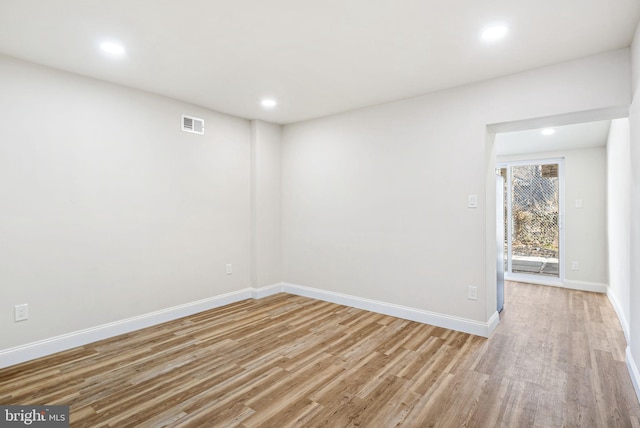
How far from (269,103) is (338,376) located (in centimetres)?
302

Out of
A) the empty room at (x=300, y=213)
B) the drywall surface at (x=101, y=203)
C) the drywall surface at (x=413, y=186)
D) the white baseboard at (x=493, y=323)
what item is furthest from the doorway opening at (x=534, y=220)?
the drywall surface at (x=101, y=203)

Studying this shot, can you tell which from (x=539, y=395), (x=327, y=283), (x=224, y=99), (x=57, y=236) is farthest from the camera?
(x=327, y=283)

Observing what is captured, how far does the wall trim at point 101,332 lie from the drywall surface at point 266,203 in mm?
642

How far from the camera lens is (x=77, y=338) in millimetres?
3045

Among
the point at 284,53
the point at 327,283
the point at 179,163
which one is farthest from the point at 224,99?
the point at 327,283

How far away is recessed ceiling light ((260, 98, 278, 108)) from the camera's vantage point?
12.6ft

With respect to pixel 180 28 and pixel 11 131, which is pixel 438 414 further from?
pixel 11 131

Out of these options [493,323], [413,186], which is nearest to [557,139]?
[413,186]

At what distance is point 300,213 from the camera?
4.85 m

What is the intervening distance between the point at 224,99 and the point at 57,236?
214 cm

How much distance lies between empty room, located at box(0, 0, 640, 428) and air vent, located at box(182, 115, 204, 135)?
27mm

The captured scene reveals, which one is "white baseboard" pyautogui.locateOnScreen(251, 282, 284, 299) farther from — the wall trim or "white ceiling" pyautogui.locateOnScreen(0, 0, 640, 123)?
"white ceiling" pyautogui.locateOnScreen(0, 0, 640, 123)

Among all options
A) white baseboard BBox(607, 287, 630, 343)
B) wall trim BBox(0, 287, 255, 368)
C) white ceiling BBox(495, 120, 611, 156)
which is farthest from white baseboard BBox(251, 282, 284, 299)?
white baseboard BBox(607, 287, 630, 343)

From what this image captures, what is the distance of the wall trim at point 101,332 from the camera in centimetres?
272
